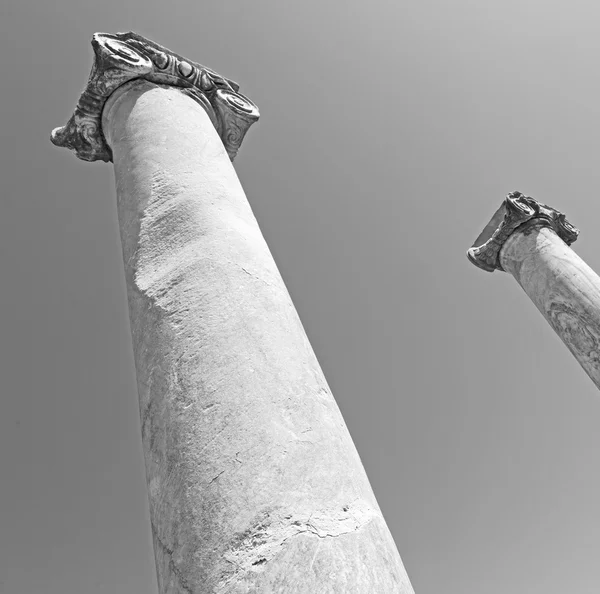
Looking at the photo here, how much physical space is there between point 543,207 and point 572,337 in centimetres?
713

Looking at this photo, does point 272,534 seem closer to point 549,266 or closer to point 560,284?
point 560,284

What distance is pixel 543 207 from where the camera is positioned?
2294 centimetres

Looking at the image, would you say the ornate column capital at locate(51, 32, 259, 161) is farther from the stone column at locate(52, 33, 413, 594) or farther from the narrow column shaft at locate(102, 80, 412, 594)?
the narrow column shaft at locate(102, 80, 412, 594)

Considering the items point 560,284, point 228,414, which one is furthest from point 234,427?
point 560,284

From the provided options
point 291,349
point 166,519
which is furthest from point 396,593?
point 291,349

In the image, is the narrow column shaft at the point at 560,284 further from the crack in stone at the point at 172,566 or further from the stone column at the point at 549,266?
the crack in stone at the point at 172,566

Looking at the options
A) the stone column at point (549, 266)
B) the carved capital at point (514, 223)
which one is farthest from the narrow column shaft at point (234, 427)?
the carved capital at point (514, 223)

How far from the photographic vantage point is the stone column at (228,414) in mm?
4410

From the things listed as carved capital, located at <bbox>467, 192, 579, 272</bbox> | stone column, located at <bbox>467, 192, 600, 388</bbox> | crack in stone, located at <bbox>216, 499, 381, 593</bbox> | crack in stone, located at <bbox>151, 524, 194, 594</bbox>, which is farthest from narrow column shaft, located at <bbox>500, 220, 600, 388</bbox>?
crack in stone, located at <bbox>151, 524, 194, 594</bbox>

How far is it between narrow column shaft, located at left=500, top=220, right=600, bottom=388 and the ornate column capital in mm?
12954

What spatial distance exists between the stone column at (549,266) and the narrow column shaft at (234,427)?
1459 centimetres

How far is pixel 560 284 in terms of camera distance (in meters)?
19.4

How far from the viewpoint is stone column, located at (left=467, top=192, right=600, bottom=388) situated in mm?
18016

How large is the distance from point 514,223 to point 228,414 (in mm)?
20890
